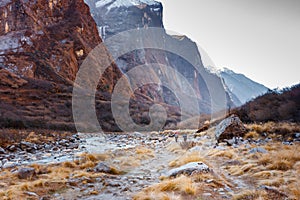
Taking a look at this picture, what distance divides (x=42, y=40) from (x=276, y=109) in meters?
58.4

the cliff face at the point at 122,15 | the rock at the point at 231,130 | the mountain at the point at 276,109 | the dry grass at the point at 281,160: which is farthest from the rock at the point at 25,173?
the cliff face at the point at 122,15

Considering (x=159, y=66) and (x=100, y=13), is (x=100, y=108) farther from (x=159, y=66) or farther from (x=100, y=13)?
(x=100, y=13)

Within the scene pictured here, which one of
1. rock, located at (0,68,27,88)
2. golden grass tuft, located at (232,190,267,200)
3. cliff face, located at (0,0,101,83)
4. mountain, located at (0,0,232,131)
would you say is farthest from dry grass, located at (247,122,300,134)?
cliff face, located at (0,0,101,83)


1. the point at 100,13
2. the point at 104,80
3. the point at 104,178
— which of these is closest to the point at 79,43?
the point at 104,80

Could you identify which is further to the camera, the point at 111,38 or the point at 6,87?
the point at 111,38

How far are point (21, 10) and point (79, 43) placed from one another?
52.5 feet

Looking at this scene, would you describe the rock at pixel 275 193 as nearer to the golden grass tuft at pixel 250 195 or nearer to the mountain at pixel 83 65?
the golden grass tuft at pixel 250 195

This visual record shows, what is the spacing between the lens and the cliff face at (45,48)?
3709 cm

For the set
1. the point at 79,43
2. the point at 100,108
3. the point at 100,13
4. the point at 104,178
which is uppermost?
the point at 100,13

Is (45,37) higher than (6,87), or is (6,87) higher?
(45,37)

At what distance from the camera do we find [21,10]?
189ft

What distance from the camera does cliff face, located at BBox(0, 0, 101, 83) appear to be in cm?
5028

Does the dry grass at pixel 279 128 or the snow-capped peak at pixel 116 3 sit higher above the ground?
the snow-capped peak at pixel 116 3

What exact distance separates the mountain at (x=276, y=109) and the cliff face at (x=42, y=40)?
42.7 m
